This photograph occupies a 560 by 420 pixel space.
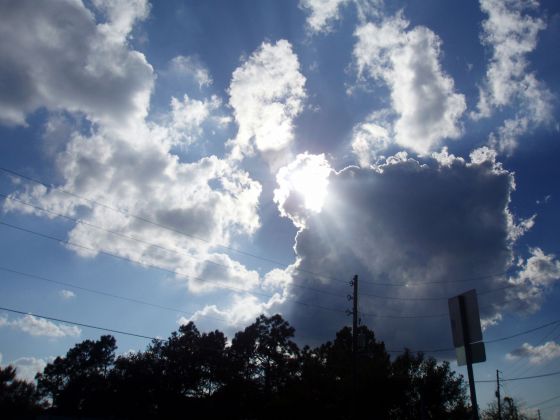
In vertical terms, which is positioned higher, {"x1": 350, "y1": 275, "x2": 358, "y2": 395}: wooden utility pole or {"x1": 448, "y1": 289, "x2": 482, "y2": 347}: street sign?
{"x1": 350, "y1": 275, "x2": 358, "y2": 395}: wooden utility pole

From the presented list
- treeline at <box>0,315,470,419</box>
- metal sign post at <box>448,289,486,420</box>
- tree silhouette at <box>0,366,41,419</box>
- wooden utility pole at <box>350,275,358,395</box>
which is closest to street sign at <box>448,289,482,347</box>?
metal sign post at <box>448,289,486,420</box>

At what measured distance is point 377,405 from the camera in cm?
3675

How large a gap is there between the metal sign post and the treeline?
109ft

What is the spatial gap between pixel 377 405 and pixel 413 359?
813cm

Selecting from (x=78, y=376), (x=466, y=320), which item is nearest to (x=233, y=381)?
(x=78, y=376)

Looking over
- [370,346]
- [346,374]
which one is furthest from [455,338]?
[370,346]

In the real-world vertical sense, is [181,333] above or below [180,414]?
above

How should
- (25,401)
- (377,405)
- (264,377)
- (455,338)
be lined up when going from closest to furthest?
(455,338)
(377,405)
(264,377)
(25,401)

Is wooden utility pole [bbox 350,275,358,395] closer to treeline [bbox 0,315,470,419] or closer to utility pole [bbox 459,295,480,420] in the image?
treeline [bbox 0,315,470,419]

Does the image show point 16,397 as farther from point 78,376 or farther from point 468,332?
point 468,332

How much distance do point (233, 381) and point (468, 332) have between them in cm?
6410

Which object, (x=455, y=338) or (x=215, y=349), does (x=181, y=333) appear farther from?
(x=455, y=338)

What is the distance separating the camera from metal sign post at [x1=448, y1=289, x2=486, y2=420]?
5750 mm

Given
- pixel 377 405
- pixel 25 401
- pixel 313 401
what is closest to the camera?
pixel 377 405
